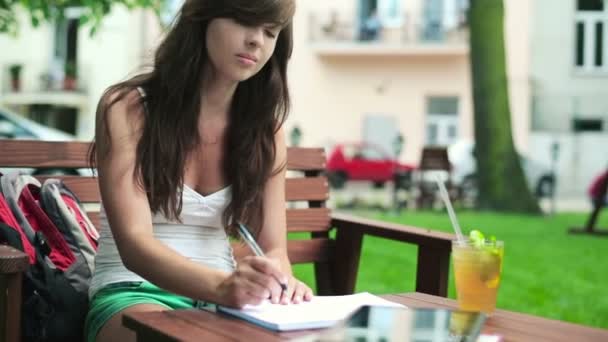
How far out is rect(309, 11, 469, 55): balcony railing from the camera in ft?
79.6

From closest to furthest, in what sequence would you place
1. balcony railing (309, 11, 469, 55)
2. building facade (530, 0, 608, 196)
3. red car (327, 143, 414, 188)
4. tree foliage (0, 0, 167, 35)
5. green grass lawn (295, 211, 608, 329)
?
green grass lawn (295, 211, 608, 329)
tree foliage (0, 0, 167, 35)
red car (327, 143, 414, 188)
building facade (530, 0, 608, 196)
balcony railing (309, 11, 469, 55)

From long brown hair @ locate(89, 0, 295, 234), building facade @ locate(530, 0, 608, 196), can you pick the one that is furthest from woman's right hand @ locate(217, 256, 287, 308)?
building facade @ locate(530, 0, 608, 196)

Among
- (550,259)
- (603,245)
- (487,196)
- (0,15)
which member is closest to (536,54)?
(487,196)

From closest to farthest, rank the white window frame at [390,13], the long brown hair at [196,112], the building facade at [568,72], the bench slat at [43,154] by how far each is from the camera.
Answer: the long brown hair at [196,112], the bench slat at [43,154], the building facade at [568,72], the white window frame at [390,13]

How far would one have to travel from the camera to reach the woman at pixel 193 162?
2.07 meters

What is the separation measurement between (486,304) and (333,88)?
23368mm

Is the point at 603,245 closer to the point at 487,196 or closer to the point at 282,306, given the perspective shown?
the point at 487,196

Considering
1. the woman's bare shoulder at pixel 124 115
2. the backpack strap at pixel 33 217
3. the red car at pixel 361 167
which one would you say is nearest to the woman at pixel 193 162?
the woman's bare shoulder at pixel 124 115

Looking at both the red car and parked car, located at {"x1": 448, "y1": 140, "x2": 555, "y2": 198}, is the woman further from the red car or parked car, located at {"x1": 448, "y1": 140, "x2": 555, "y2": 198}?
the red car

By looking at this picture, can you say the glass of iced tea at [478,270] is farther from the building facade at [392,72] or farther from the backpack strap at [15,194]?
the building facade at [392,72]

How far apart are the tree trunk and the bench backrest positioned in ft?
39.4

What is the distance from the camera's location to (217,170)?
2.41 m

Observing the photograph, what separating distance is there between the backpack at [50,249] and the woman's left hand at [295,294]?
64 centimetres

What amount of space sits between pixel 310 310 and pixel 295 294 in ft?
0.34
